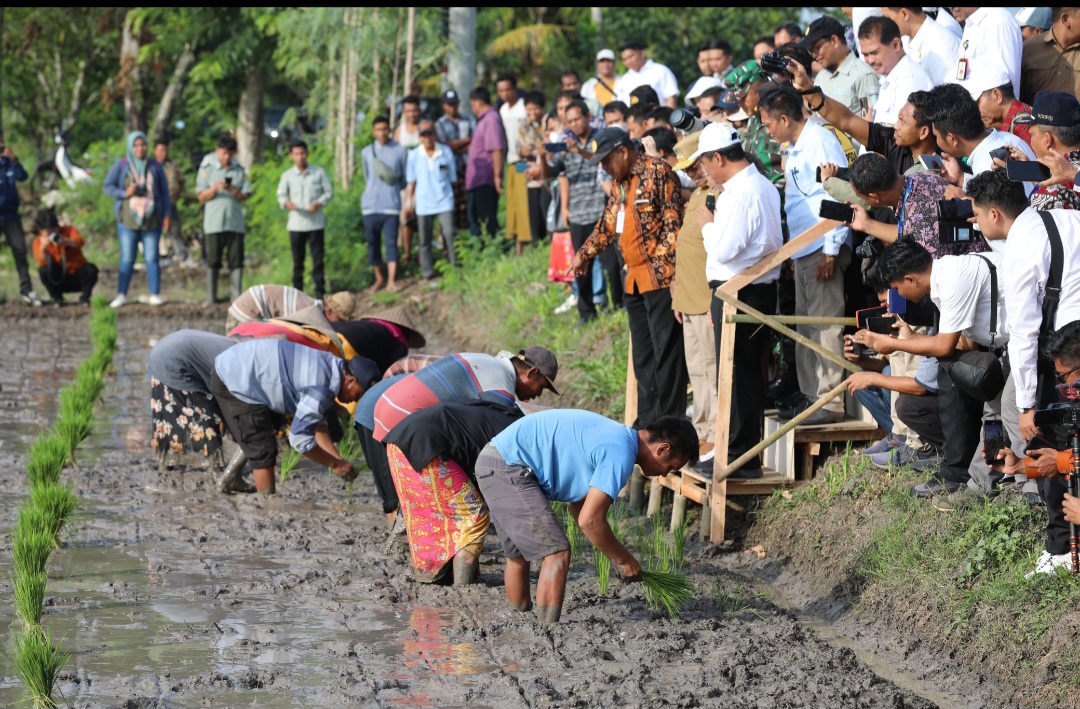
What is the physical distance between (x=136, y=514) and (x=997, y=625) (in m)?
4.66

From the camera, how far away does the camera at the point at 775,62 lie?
6.83 meters

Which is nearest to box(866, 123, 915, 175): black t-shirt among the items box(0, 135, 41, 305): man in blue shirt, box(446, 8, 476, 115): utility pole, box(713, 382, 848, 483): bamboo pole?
box(713, 382, 848, 483): bamboo pole

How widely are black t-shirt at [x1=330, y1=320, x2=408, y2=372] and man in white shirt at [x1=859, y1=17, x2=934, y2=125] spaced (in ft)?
10.2

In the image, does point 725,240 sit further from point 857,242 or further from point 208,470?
point 208,470

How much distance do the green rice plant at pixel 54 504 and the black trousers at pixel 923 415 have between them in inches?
156

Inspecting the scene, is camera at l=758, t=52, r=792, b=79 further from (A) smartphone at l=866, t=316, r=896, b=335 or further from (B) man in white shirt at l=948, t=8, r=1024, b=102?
(A) smartphone at l=866, t=316, r=896, b=335

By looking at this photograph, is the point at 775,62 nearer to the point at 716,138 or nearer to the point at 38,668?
the point at 716,138

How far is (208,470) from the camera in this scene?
Result: 845 cm

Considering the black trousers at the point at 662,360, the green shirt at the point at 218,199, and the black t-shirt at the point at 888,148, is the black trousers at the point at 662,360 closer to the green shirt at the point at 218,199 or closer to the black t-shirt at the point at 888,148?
the black t-shirt at the point at 888,148

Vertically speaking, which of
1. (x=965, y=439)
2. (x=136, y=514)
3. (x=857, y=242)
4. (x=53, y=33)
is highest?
(x=53, y=33)

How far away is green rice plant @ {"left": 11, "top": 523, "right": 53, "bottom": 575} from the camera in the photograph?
5675 mm

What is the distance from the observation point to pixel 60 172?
24234 mm

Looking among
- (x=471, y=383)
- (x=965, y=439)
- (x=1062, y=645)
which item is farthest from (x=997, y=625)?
(x=471, y=383)

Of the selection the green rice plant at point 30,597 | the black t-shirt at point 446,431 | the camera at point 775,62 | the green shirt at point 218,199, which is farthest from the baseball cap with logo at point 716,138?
the green shirt at point 218,199
